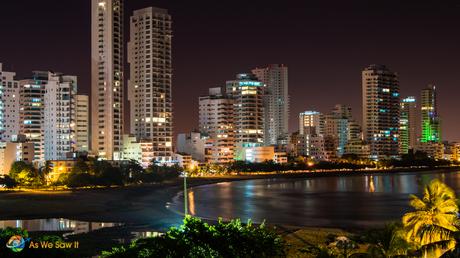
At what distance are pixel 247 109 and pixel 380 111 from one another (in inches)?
2107

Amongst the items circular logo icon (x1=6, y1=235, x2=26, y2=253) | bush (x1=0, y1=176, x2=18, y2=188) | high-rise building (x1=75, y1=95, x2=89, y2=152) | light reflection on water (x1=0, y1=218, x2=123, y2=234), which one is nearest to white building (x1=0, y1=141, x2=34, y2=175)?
bush (x1=0, y1=176, x2=18, y2=188)

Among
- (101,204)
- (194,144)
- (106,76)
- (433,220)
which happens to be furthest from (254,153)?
(433,220)

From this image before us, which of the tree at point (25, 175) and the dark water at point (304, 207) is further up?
the tree at point (25, 175)

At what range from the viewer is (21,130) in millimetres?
114812

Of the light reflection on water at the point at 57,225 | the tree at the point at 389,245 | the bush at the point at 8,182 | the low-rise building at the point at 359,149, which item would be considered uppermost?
the low-rise building at the point at 359,149

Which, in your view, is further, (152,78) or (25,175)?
(152,78)

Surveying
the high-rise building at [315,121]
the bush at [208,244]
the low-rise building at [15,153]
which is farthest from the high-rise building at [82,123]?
the high-rise building at [315,121]

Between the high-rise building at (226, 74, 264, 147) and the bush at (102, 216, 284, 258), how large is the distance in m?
120

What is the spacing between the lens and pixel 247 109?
143 meters

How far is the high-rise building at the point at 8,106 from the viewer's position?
11069 centimetres

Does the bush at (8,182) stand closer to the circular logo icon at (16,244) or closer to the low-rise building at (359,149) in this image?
the circular logo icon at (16,244)

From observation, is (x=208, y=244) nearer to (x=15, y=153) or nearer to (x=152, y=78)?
(x=15, y=153)

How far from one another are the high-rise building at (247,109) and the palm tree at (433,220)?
122790mm

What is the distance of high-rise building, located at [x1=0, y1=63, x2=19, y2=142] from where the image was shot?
110688 millimetres
